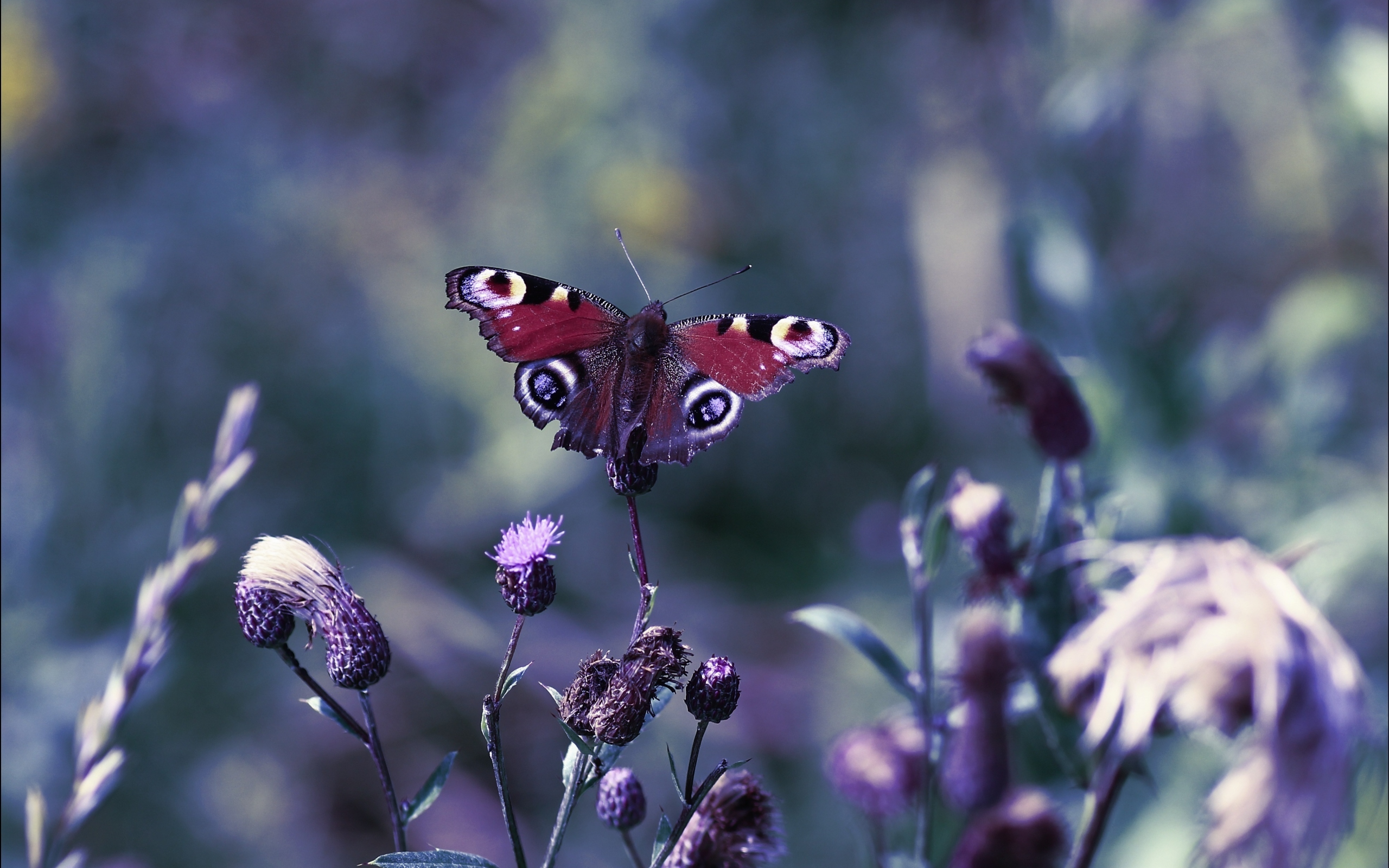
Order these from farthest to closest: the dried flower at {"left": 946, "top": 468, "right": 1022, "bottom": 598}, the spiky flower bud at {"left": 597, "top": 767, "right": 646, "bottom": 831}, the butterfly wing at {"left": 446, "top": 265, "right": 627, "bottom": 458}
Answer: the butterfly wing at {"left": 446, "top": 265, "right": 627, "bottom": 458}, the dried flower at {"left": 946, "top": 468, "right": 1022, "bottom": 598}, the spiky flower bud at {"left": 597, "top": 767, "right": 646, "bottom": 831}

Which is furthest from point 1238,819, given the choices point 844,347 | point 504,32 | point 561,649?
point 504,32

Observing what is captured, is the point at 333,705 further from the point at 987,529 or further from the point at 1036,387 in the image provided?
the point at 1036,387

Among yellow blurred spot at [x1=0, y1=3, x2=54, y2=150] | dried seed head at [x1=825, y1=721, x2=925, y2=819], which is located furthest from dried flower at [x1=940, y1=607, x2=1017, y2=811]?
yellow blurred spot at [x1=0, y1=3, x2=54, y2=150]

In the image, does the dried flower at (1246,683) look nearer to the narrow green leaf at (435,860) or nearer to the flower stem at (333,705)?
the narrow green leaf at (435,860)

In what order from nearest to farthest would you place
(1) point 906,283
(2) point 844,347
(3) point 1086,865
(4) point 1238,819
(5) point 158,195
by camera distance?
(4) point 1238,819 < (3) point 1086,865 < (2) point 844,347 < (5) point 158,195 < (1) point 906,283

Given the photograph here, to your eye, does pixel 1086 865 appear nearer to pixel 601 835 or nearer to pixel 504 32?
pixel 601 835

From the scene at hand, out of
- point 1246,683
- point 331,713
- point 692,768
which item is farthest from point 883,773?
point 331,713

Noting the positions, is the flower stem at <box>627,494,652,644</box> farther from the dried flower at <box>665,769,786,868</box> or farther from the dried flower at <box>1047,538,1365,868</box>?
the dried flower at <box>1047,538,1365,868</box>
